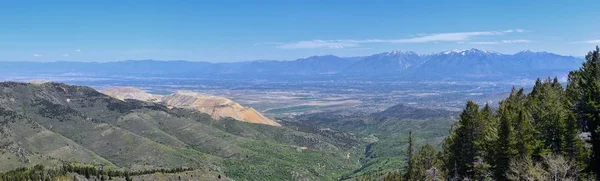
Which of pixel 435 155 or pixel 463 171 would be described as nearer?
pixel 463 171

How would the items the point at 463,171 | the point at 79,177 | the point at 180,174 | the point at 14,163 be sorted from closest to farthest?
the point at 463,171 → the point at 79,177 → the point at 180,174 → the point at 14,163

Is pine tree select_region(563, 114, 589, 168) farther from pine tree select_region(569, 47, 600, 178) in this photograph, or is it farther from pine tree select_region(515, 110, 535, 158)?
pine tree select_region(515, 110, 535, 158)

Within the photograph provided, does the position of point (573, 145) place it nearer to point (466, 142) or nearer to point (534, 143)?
point (534, 143)

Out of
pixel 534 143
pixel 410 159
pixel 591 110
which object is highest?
pixel 591 110

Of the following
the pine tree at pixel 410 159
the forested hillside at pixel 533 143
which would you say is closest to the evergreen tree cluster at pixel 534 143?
the forested hillside at pixel 533 143

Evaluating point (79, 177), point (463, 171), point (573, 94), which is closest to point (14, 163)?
point (79, 177)

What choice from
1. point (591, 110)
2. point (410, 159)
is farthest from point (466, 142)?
point (410, 159)

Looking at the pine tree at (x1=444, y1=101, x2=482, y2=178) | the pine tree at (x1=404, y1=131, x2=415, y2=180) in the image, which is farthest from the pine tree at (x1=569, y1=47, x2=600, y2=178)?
the pine tree at (x1=404, y1=131, x2=415, y2=180)

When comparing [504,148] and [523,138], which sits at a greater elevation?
[523,138]

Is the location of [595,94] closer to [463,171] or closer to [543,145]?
[543,145]
